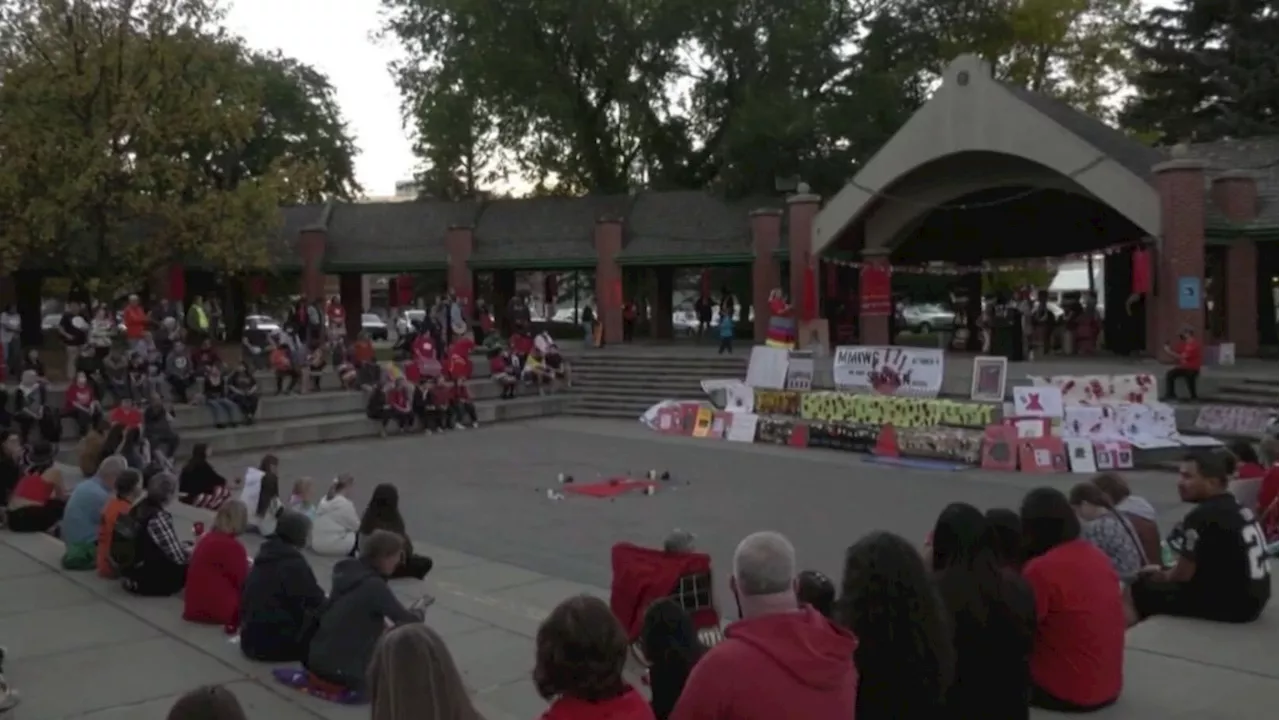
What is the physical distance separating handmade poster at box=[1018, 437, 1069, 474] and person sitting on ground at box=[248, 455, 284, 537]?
11429mm

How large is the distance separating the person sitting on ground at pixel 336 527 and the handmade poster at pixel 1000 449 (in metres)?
11.0

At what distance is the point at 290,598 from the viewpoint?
25.4 feet

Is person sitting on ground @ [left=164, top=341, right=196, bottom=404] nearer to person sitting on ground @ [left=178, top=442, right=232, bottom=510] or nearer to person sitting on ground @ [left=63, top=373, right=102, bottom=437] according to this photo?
person sitting on ground @ [left=63, top=373, right=102, bottom=437]

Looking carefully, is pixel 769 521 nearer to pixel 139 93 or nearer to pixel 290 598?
pixel 290 598

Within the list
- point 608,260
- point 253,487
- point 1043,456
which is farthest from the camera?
point 608,260

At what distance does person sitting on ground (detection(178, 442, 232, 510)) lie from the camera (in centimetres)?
1489

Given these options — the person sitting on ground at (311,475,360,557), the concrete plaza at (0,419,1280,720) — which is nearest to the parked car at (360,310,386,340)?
the concrete plaza at (0,419,1280,720)

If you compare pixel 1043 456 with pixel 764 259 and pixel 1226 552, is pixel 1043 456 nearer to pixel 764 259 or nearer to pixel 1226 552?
pixel 1226 552

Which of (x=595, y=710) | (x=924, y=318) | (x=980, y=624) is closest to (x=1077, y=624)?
(x=980, y=624)

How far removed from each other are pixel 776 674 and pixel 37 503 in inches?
450

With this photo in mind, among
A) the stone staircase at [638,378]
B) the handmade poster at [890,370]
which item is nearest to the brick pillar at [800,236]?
the stone staircase at [638,378]

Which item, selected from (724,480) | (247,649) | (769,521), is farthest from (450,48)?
(247,649)

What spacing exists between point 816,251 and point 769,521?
1645cm

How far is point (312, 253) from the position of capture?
37.3 meters
